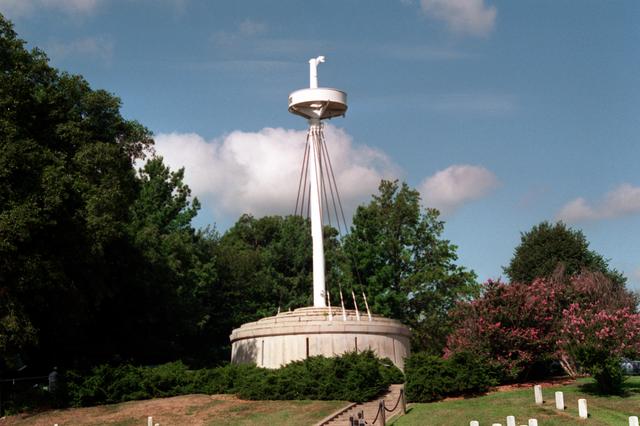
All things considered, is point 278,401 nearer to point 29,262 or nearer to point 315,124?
point 29,262

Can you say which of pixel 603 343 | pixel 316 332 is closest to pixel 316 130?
pixel 316 332

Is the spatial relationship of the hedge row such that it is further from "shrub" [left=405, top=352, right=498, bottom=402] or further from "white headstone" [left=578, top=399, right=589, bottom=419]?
"white headstone" [left=578, top=399, right=589, bottom=419]

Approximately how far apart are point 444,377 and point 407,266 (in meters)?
22.8

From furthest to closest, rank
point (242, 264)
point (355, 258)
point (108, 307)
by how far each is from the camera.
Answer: point (242, 264), point (355, 258), point (108, 307)

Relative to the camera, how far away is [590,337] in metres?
26.9

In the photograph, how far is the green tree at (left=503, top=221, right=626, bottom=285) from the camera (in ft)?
165

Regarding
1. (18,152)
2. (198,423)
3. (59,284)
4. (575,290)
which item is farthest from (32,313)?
(575,290)

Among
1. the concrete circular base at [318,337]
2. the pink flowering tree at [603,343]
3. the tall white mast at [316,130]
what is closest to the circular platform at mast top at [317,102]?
the tall white mast at [316,130]

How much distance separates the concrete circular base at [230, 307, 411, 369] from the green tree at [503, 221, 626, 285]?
1850 centimetres

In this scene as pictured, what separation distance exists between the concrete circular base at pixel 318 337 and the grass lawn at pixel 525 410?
22.4 feet

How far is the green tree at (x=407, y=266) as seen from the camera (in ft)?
161

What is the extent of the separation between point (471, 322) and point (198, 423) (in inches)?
485

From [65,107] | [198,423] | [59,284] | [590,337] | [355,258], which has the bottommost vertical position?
[198,423]

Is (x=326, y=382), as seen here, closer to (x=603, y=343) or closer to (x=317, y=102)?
(x=603, y=343)
